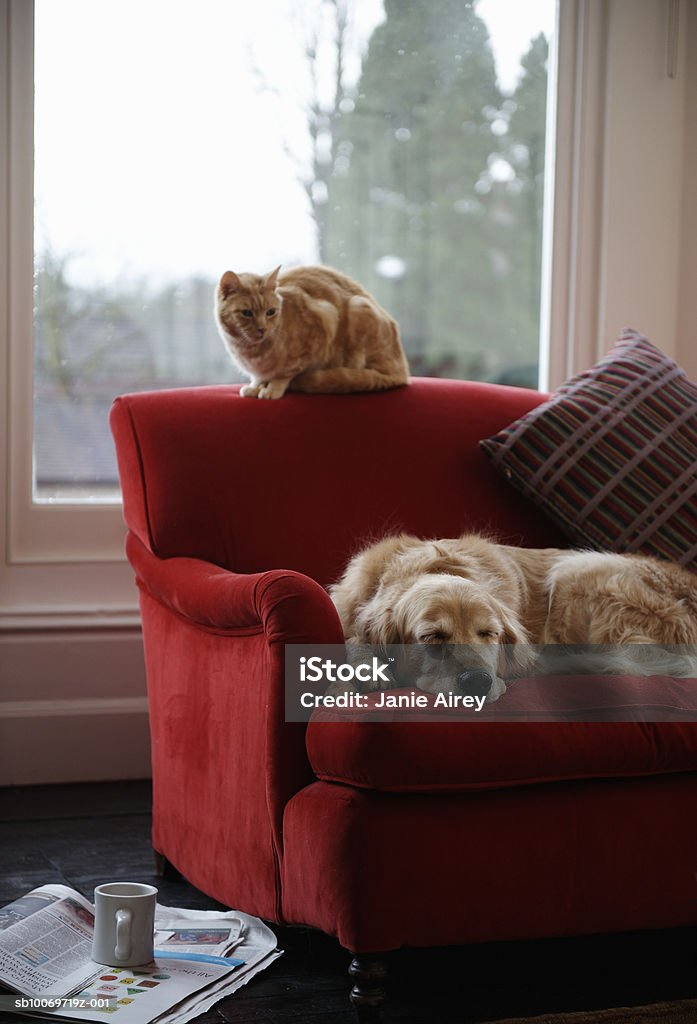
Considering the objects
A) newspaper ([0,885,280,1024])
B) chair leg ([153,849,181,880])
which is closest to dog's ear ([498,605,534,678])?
newspaper ([0,885,280,1024])

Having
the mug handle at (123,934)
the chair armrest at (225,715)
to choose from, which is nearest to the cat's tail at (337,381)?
the chair armrest at (225,715)

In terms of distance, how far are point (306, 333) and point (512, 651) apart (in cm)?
108

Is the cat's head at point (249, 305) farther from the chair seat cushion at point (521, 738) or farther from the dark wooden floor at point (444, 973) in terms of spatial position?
the dark wooden floor at point (444, 973)

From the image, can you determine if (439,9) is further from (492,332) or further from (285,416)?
(285,416)

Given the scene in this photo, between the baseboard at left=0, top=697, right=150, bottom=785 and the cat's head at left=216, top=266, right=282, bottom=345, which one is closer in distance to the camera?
the cat's head at left=216, top=266, right=282, bottom=345

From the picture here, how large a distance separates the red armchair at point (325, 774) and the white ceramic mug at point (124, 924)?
0.63 ft

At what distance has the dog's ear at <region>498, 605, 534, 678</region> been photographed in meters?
1.96

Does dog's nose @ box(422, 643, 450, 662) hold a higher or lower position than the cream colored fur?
lower

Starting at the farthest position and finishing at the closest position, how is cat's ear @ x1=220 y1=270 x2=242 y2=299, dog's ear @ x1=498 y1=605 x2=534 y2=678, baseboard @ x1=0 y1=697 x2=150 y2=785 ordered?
baseboard @ x1=0 y1=697 x2=150 y2=785 → cat's ear @ x1=220 y1=270 x2=242 y2=299 → dog's ear @ x1=498 y1=605 x2=534 y2=678

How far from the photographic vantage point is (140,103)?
3500 millimetres

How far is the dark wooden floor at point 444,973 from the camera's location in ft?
6.38

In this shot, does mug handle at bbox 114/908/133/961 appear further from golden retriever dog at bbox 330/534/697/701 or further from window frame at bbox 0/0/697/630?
window frame at bbox 0/0/697/630

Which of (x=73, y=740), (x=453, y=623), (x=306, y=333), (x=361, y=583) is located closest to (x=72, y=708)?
(x=73, y=740)

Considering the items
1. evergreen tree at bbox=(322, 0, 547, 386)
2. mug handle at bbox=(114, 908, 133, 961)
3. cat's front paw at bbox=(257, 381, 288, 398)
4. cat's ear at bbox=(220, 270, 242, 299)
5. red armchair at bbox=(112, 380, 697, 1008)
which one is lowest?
mug handle at bbox=(114, 908, 133, 961)
